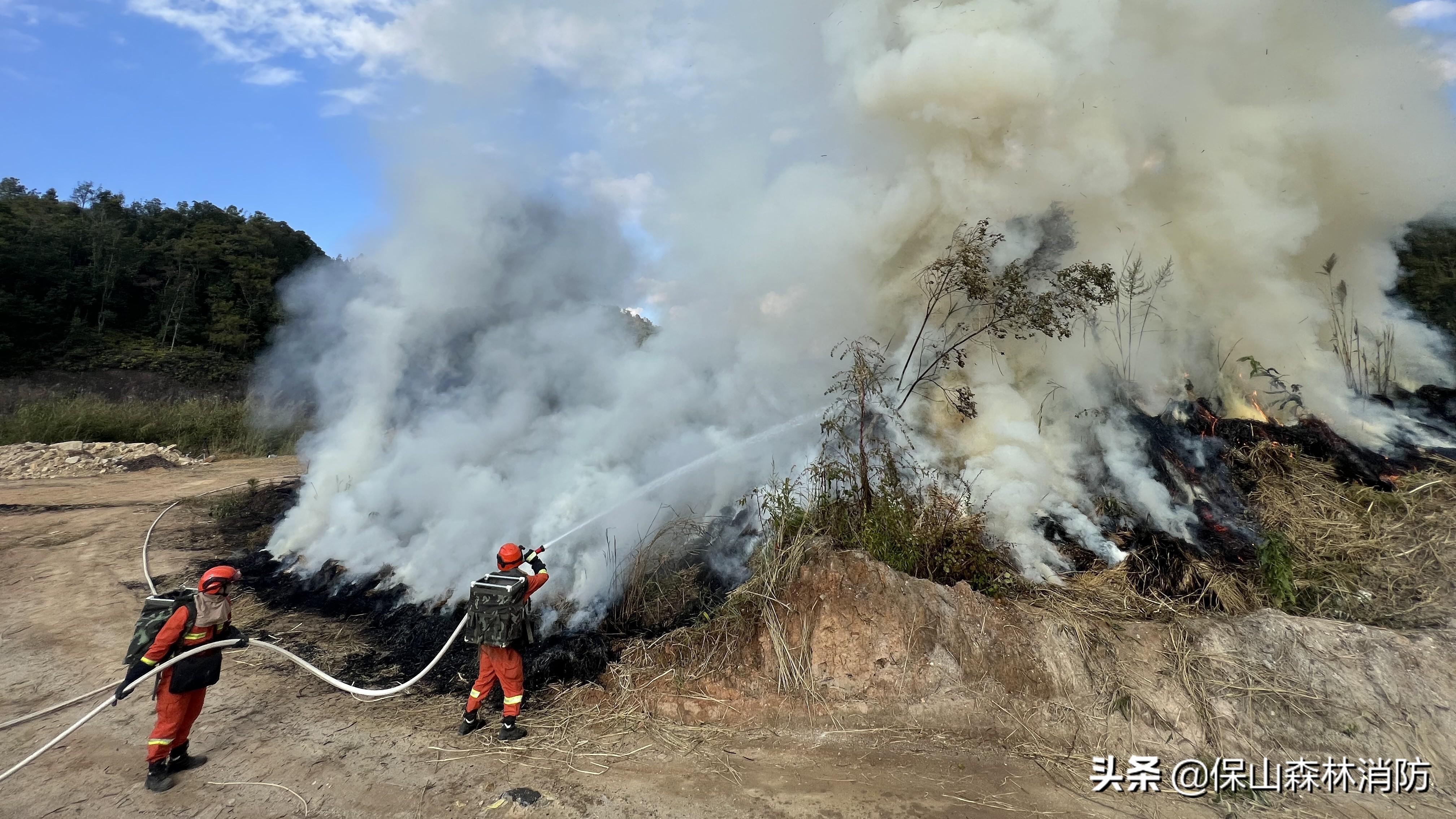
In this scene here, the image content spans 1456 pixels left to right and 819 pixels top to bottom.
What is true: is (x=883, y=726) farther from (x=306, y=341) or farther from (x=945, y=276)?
(x=306, y=341)

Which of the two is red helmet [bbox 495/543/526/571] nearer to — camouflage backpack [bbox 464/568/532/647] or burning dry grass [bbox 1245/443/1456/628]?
camouflage backpack [bbox 464/568/532/647]

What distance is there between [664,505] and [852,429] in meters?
2.55

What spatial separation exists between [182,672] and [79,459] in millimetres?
17710

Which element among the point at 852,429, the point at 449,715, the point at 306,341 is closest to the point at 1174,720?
the point at 852,429

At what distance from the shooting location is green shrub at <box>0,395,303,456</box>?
18.3 m

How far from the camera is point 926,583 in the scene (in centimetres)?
551

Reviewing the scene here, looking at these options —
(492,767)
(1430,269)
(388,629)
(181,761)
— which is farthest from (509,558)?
(1430,269)

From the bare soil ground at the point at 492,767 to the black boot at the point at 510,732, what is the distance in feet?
0.22

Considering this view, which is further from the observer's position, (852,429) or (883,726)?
(852,429)

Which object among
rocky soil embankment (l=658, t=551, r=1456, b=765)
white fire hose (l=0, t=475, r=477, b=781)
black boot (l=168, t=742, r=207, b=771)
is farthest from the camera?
rocky soil embankment (l=658, t=551, r=1456, b=765)

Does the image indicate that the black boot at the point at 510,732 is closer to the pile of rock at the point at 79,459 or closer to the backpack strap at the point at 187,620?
the backpack strap at the point at 187,620

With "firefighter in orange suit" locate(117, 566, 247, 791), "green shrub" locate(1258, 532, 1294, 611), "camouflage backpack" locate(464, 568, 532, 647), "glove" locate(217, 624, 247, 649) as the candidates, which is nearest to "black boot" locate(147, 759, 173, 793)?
"firefighter in orange suit" locate(117, 566, 247, 791)

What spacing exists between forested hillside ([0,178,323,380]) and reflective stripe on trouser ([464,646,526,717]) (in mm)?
37887

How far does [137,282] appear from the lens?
35938 millimetres
